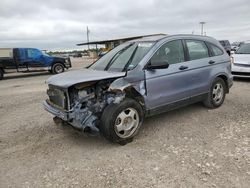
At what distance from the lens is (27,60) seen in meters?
15.2

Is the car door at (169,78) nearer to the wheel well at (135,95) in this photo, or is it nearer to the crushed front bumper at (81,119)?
the wheel well at (135,95)

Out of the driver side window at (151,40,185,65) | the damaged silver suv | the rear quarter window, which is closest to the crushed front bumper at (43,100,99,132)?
the damaged silver suv

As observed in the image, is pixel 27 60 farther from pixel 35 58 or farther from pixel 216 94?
pixel 216 94

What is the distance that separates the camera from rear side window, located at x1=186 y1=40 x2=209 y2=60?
486cm

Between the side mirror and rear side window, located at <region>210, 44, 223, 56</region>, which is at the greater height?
rear side window, located at <region>210, 44, 223, 56</region>

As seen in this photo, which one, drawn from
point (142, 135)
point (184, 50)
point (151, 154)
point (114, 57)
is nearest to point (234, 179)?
point (151, 154)

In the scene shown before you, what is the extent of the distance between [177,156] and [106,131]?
1114 mm

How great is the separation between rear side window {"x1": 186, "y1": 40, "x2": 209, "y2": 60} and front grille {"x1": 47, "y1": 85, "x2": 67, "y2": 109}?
2.65 meters

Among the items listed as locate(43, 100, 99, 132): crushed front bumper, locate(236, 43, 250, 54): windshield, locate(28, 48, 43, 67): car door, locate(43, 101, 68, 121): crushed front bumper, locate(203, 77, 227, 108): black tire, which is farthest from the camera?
locate(28, 48, 43, 67): car door

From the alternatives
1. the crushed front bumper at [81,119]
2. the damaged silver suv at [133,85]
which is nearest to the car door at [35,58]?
the damaged silver suv at [133,85]

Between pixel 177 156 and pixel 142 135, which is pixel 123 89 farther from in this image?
pixel 177 156

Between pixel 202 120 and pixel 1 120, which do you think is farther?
pixel 1 120

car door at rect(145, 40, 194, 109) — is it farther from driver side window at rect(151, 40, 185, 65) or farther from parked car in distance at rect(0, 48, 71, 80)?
parked car in distance at rect(0, 48, 71, 80)

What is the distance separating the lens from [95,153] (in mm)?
3641
